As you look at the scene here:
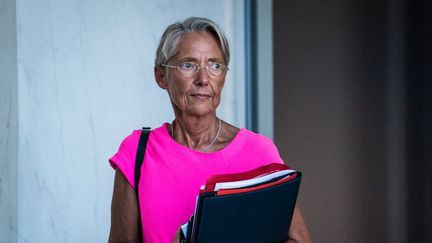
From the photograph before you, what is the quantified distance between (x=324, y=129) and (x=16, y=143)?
6.38 ft

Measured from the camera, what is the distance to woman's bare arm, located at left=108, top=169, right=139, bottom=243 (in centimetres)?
195

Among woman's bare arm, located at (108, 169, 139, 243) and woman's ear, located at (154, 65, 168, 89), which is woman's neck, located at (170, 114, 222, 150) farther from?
woman's bare arm, located at (108, 169, 139, 243)

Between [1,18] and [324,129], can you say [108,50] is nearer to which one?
[1,18]

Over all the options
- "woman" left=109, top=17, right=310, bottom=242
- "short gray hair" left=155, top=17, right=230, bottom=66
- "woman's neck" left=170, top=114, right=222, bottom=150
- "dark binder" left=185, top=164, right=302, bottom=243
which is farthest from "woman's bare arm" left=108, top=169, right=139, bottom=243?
"short gray hair" left=155, top=17, right=230, bottom=66

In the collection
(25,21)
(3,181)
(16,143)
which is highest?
(25,21)

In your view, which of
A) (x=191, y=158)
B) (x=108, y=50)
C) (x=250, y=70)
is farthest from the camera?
(x=250, y=70)

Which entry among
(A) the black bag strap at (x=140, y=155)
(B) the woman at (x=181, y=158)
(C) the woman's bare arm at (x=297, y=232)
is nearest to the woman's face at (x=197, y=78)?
(B) the woman at (x=181, y=158)

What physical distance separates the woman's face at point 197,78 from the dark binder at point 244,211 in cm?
40

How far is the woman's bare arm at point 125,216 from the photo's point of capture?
6.41 ft

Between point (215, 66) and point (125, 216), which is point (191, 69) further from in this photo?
point (125, 216)

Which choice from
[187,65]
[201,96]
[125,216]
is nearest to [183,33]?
[187,65]

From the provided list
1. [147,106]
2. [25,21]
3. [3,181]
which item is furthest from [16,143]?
[147,106]

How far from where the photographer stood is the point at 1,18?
2535 millimetres

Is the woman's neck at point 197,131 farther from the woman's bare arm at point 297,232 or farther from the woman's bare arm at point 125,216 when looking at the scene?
the woman's bare arm at point 297,232
